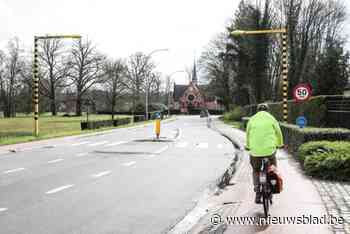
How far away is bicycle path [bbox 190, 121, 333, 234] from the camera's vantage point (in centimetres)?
636

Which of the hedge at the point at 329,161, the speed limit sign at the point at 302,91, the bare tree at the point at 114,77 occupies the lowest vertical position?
the hedge at the point at 329,161

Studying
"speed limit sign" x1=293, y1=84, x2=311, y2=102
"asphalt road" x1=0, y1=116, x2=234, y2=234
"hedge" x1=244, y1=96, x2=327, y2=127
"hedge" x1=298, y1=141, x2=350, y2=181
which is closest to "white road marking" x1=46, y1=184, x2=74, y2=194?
"asphalt road" x1=0, y1=116, x2=234, y2=234

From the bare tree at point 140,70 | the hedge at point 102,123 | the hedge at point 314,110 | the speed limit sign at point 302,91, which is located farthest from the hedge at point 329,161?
the bare tree at point 140,70

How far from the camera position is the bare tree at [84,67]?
263 feet

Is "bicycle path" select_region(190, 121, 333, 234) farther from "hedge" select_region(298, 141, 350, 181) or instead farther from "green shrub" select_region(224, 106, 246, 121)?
"green shrub" select_region(224, 106, 246, 121)

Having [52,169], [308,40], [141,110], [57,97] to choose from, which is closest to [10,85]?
[57,97]

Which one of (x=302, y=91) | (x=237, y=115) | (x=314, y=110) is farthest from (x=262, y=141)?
(x=237, y=115)

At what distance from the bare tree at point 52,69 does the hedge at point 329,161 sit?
7108 cm

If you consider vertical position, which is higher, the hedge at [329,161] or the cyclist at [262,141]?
the cyclist at [262,141]

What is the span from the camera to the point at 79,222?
6992 millimetres

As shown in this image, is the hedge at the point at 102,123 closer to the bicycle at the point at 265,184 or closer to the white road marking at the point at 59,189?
the white road marking at the point at 59,189

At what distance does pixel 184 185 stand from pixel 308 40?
3934 centimetres

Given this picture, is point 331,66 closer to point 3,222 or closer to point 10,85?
point 3,222

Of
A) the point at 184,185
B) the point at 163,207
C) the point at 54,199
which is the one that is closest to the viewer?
the point at 163,207
